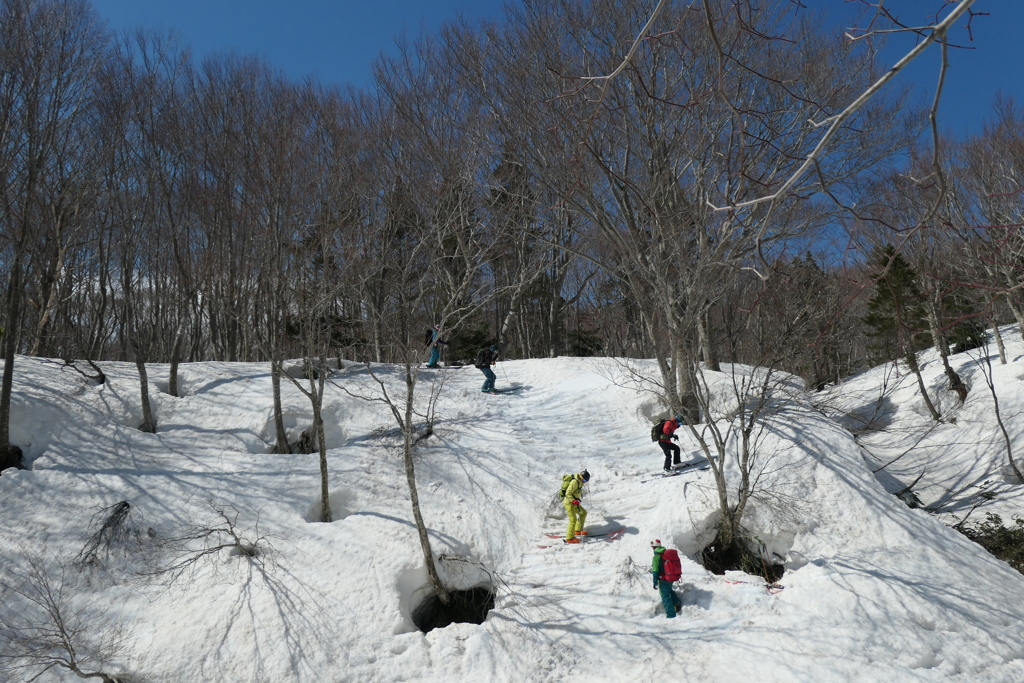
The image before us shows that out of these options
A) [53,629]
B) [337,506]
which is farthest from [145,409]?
[53,629]

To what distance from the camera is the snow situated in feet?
25.2

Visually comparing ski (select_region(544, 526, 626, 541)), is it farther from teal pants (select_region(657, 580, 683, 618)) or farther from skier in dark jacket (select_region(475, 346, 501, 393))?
skier in dark jacket (select_region(475, 346, 501, 393))

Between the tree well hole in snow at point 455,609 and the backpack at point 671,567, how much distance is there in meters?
2.67

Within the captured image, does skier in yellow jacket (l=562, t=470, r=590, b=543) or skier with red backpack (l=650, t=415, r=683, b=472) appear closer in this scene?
skier in yellow jacket (l=562, t=470, r=590, b=543)

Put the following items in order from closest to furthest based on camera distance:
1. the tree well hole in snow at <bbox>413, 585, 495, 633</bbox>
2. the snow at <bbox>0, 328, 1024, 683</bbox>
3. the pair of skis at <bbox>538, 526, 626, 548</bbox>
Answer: the snow at <bbox>0, 328, 1024, 683</bbox>, the tree well hole in snow at <bbox>413, 585, 495, 633</bbox>, the pair of skis at <bbox>538, 526, 626, 548</bbox>

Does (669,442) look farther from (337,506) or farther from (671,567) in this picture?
(337,506)

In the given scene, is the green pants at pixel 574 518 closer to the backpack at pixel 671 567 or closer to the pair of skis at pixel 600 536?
the pair of skis at pixel 600 536

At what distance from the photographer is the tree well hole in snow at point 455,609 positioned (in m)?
9.27

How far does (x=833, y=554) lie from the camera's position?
356 inches

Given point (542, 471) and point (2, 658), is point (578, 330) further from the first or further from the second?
point (2, 658)

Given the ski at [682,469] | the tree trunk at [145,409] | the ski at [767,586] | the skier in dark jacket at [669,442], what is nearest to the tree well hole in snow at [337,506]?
the tree trunk at [145,409]

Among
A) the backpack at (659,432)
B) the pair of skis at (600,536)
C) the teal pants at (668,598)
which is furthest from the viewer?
the backpack at (659,432)

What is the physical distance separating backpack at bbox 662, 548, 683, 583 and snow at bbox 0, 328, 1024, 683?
0.52m

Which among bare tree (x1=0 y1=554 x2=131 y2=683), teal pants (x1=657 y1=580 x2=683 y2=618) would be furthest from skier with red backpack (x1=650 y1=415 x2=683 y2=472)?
bare tree (x1=0 y1=554 x2=131 y2=683)
